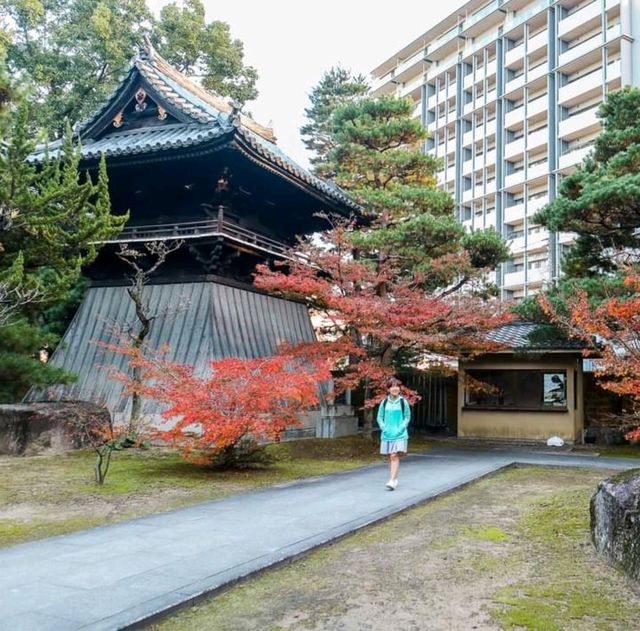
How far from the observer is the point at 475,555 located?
18.7 ft

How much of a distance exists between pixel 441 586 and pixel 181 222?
1265 centimetres

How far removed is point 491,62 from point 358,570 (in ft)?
145

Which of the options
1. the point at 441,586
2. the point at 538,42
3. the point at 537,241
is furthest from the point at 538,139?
the point at 441,586

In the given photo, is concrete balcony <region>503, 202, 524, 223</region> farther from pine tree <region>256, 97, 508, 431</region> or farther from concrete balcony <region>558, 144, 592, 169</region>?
pine tree <region>256, 97, 508, 431</region>

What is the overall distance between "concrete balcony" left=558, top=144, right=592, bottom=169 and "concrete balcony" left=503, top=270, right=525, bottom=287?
22.1 feet

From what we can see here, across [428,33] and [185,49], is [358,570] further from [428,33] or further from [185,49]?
[428,33]

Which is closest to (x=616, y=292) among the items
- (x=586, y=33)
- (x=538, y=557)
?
(x=538, y=557)

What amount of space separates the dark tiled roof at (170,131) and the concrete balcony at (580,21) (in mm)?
26202

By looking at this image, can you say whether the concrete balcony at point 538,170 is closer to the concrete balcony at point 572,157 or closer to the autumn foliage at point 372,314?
the concrete balcony at point 572,157

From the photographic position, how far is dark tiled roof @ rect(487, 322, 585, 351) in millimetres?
15642

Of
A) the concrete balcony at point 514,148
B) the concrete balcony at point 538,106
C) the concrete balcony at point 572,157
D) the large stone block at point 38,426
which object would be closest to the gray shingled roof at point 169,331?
the large stone block at point 38,426

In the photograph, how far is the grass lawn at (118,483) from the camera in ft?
23.3

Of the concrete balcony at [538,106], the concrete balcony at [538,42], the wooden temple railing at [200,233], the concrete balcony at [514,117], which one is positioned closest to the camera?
the wooden temple railing at [200,233]

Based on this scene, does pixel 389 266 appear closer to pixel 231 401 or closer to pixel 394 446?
pixel 231 401
